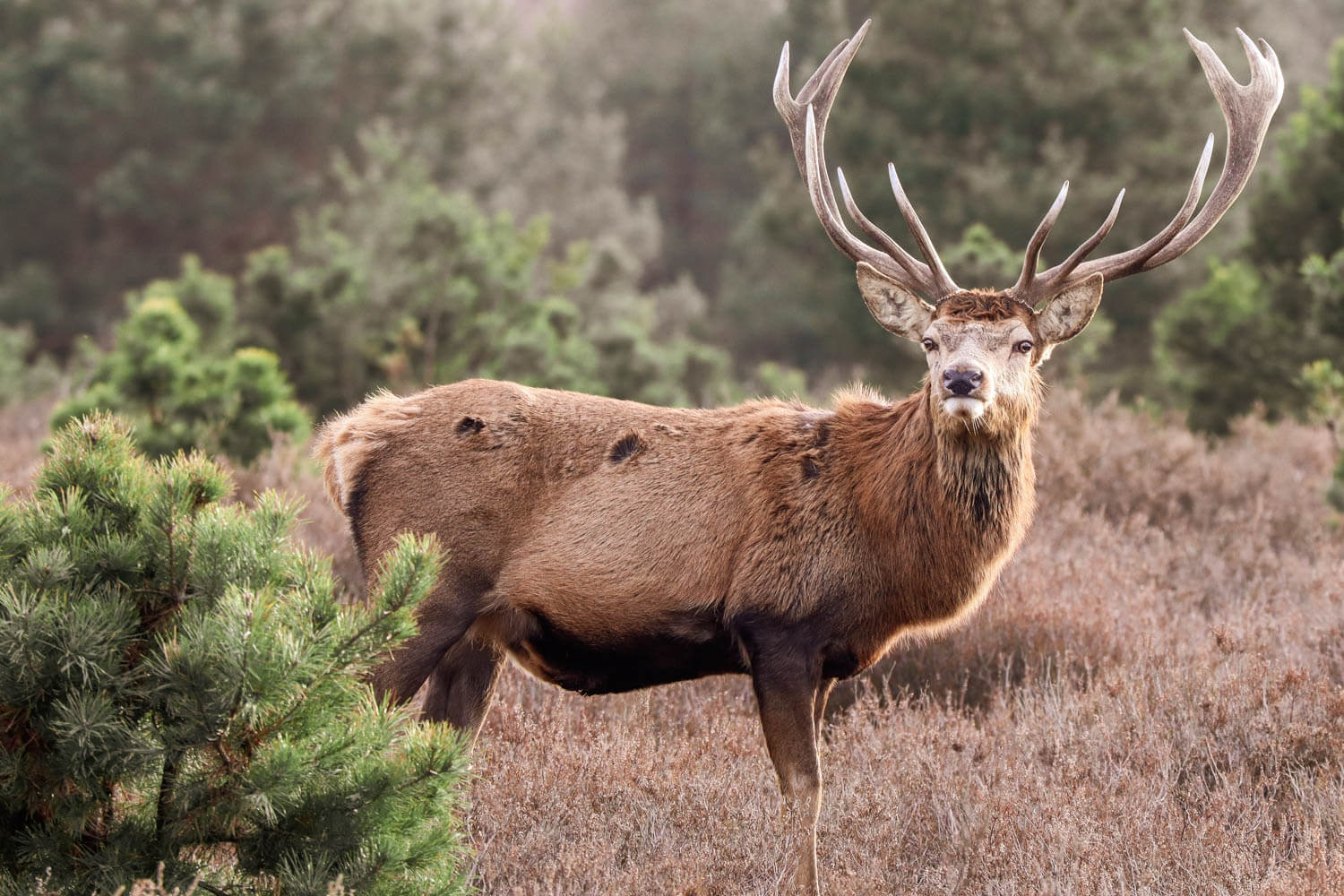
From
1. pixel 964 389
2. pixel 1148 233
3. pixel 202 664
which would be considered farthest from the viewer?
pixel 1148 233

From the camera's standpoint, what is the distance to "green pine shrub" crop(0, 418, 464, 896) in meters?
3.01

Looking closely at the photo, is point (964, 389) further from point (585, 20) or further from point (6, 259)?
point (585, 20)

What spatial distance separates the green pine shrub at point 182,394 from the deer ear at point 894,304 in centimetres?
575

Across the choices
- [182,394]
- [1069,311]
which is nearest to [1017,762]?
[1069,311]

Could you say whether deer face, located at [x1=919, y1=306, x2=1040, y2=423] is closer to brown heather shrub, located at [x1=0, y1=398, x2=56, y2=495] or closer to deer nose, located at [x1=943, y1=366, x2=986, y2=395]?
deer nose, located at [x1=943, y1=366, x2=986, y2=395]

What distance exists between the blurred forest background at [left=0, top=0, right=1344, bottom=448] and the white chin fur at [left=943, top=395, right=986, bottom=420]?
18.1ft

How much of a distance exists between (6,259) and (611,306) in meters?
13.6

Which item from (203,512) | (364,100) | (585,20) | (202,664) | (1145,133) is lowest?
(202,664)

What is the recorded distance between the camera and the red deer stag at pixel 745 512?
4574 mm

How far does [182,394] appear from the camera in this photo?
9562 millimetres

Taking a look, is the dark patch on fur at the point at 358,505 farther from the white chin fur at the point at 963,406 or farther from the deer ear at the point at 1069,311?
the deer ear at the point at 1069,311

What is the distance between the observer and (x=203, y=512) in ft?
10.7

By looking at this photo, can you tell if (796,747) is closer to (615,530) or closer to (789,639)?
(789,639)

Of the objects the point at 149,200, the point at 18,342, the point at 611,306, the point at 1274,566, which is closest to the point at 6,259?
the point at 149,200
